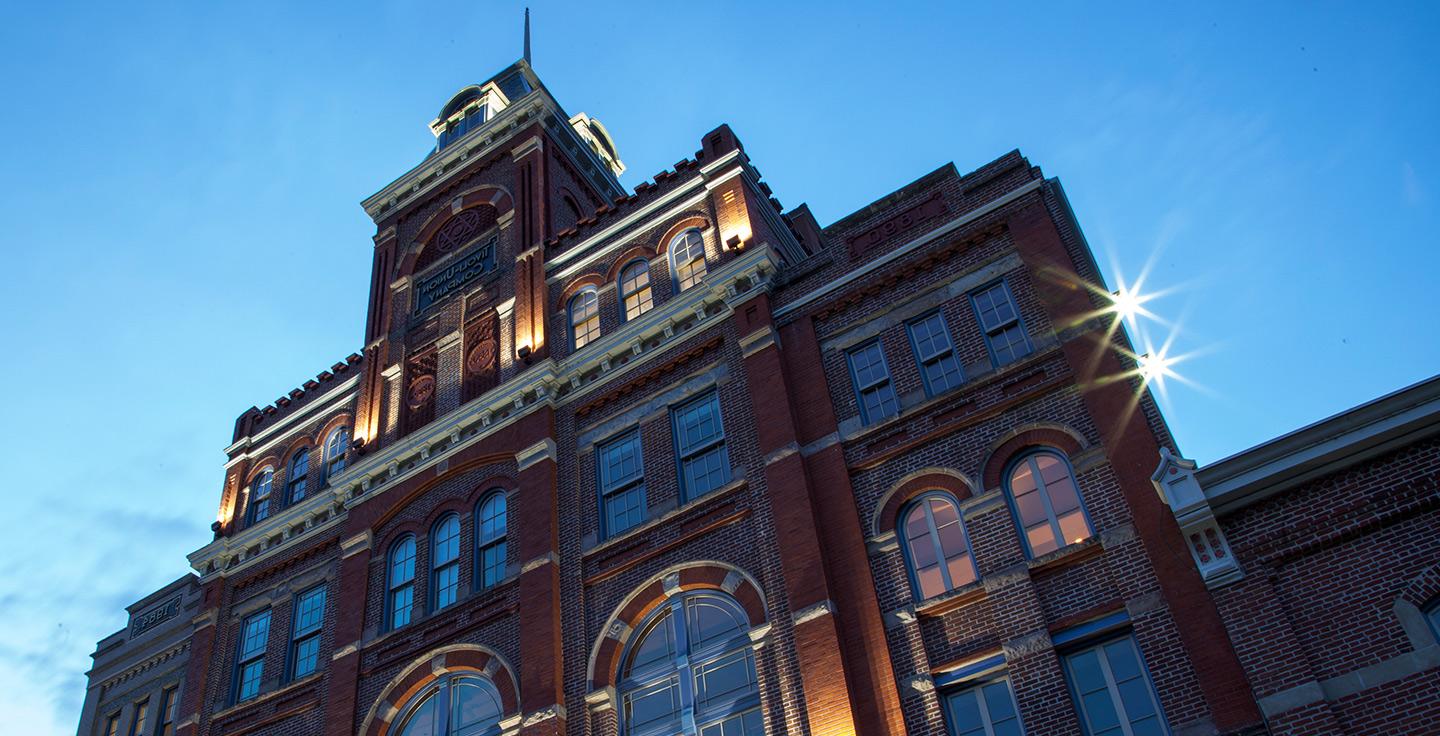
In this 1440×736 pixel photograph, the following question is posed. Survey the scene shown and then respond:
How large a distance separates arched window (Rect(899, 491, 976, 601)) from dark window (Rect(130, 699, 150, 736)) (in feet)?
68.1

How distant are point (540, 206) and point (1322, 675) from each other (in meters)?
20.5

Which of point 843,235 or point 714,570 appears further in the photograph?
point 843,235

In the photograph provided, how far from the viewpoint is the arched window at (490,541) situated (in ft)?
76.2

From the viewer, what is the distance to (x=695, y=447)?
2191 cm

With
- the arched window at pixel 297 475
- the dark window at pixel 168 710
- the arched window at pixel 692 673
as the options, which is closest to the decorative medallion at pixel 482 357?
the arched window at pixel 297 475

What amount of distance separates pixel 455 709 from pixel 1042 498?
11991 mm

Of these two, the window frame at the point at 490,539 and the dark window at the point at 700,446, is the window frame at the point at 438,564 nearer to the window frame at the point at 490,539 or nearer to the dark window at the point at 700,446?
the window frame at the point at 490,539

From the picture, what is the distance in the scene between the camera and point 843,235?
22438mm

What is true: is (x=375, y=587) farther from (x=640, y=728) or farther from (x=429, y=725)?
(x=640, y=728)

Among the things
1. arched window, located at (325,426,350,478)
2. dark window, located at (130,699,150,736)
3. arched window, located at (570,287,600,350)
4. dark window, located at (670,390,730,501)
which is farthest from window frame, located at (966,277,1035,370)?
dark window, located at (130,699,150,736)

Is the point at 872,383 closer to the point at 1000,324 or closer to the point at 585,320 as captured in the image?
the point at 1000,324

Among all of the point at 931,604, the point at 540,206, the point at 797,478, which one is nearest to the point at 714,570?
the point at 797,478

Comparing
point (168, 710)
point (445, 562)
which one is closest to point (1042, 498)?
point (445, 562)

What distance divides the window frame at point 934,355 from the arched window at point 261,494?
59.7ft
